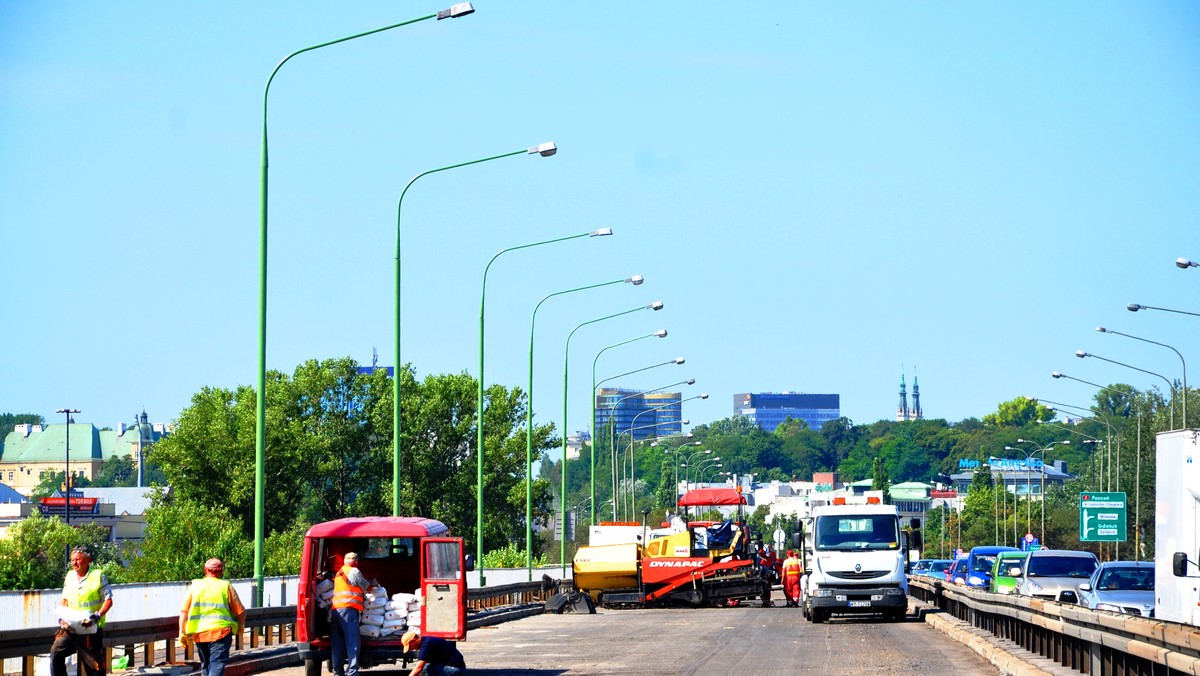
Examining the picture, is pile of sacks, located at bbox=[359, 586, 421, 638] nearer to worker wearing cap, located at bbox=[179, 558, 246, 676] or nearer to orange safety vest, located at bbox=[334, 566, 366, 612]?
orange safety vest, located at bbox=[334, 566, 366, 612]

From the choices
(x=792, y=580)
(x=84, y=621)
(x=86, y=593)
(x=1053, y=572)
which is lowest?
(x=792, y=580)

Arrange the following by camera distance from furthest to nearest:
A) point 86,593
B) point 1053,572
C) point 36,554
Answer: point 36,554, point 1053,572, point 86,593

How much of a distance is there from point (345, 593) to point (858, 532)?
15430 millimetres

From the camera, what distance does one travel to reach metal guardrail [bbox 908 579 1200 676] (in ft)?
42.9

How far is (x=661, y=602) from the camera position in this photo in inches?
1738

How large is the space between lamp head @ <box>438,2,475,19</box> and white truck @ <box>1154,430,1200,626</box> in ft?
38.6

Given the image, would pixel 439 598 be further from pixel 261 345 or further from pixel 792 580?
pixel 792 580

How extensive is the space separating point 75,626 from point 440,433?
86.7m

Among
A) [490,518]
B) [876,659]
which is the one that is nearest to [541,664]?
[876,659]

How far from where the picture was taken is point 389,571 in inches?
868

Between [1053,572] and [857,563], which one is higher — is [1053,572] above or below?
below

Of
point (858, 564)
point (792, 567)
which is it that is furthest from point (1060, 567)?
point (792, 567)

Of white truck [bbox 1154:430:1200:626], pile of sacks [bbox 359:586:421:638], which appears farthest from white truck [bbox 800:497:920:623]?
white truck [bbox 1154:430:1200:626]

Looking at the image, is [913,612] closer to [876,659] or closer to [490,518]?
[876,659]
